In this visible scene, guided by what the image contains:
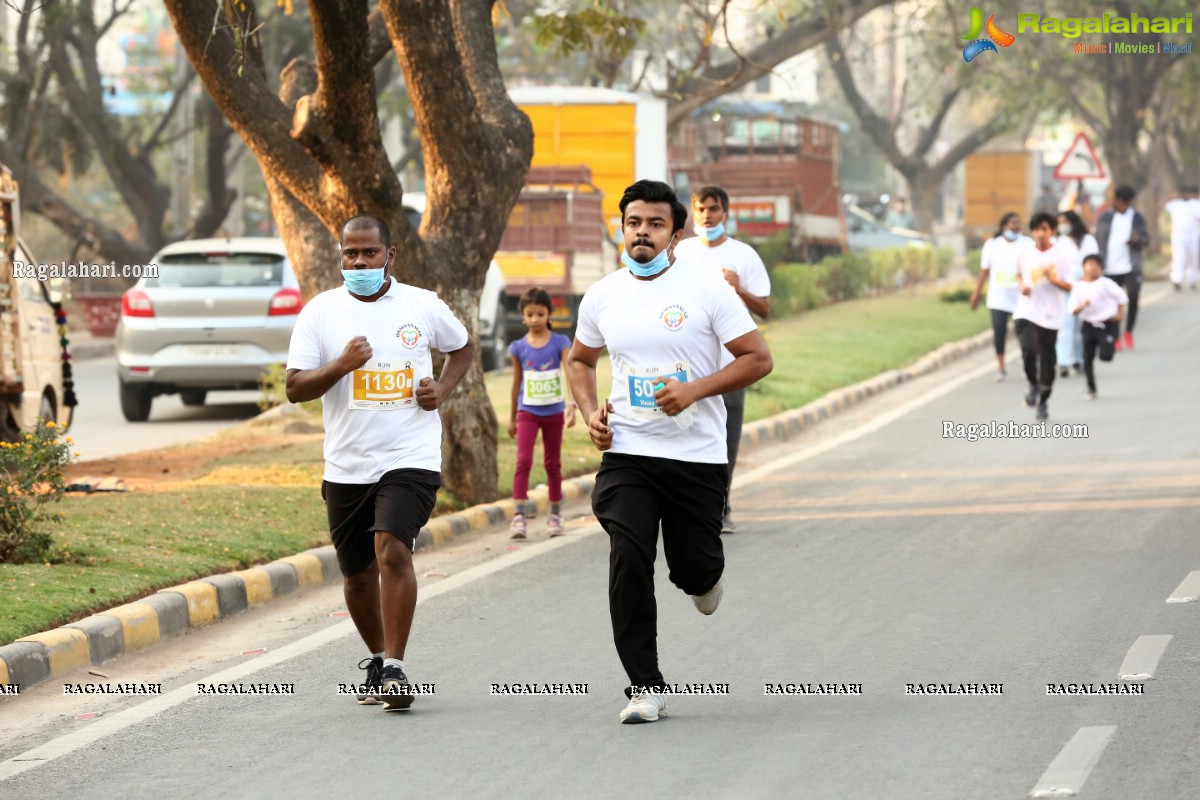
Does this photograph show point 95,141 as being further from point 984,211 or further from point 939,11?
point 984,211

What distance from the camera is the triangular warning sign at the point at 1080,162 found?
27484mm

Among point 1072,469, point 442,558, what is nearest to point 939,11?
point 1072,469

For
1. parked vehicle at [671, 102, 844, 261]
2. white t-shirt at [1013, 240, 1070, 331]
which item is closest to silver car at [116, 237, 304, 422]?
white t-shirt at [1013, 240, 1070, 331]

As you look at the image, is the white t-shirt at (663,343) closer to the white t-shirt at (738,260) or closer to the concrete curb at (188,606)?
the concrete curb at (188,606)

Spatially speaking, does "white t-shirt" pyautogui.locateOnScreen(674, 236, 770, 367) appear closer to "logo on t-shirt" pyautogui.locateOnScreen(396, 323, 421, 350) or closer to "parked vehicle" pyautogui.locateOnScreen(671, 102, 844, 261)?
"logo on t-shirt" pyautogui.locateOnScreen(396, 323, 421, 350)

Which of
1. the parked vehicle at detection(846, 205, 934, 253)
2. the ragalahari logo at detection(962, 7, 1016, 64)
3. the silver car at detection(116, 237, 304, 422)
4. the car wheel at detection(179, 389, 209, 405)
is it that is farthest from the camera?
the parked vehicle at detection(846, 205, 934, 253)

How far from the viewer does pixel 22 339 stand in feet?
45.4

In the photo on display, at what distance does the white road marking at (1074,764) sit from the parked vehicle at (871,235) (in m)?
42.5

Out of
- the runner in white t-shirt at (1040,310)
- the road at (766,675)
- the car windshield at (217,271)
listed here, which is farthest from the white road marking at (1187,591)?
the car windshield at (217,271)

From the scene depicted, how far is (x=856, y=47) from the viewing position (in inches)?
3344

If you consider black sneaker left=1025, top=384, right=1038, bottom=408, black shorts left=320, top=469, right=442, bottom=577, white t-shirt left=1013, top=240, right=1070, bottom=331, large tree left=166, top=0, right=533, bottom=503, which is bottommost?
black sneaker left=1025, top=384, right=1038, bottom=408

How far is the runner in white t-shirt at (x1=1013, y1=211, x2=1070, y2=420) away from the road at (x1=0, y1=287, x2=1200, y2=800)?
3686 millimetres

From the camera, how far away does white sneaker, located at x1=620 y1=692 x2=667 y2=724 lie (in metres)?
6.32

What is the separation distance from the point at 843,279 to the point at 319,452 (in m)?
19.6
